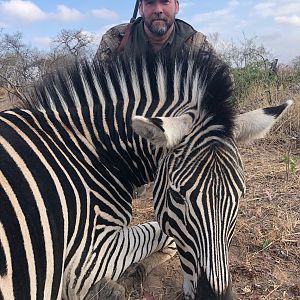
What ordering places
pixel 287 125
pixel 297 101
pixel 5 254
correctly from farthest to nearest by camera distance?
pixel 297 101 → pixel 287 125 → pixel 5 254

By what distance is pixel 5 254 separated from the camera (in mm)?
1721

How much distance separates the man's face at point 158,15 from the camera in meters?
4.29

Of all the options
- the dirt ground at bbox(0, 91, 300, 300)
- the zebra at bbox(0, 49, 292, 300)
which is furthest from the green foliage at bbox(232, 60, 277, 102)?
the zebra at bbox(0, 49, 292, 300)

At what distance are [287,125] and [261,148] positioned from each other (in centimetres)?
70

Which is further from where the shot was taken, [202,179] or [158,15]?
[158,15]

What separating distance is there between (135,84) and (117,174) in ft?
1.81

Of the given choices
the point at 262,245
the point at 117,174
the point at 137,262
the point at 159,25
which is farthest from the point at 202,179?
the point at 159,25

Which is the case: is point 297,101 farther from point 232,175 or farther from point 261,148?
point 232,175

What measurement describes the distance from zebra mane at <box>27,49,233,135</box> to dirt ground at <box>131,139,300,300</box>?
113 cm

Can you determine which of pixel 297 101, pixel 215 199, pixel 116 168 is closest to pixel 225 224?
pixel 215 199

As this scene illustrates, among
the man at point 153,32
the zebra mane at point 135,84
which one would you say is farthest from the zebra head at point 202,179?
the man at point 153,32

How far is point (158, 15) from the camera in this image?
14.0 feet

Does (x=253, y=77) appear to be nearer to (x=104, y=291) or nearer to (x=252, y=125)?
(x=252, y=125)

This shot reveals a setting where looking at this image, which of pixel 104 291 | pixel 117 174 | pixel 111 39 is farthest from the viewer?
pixel 111 39
